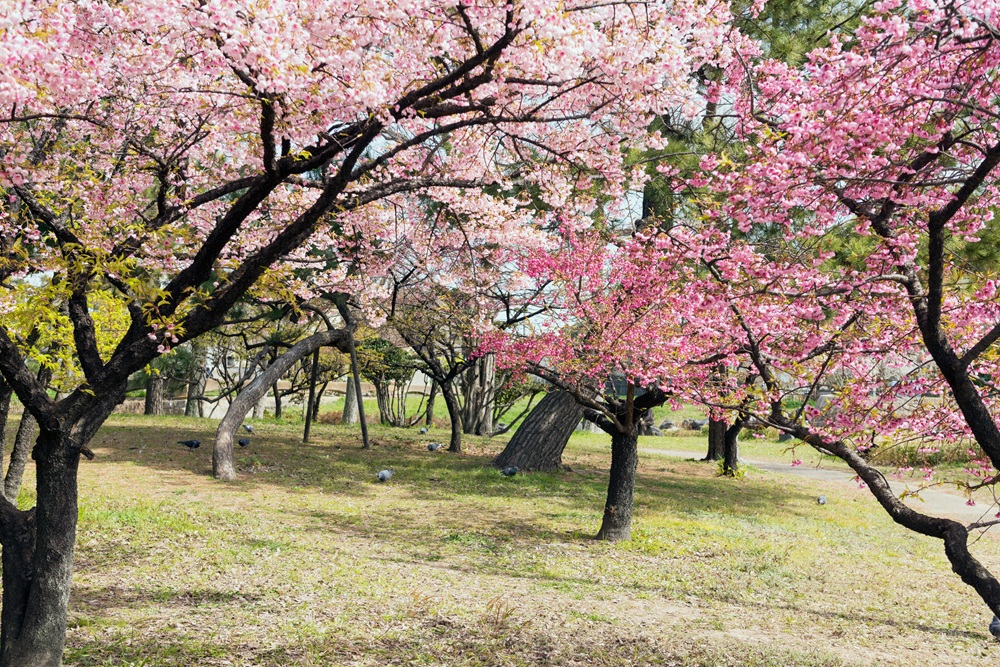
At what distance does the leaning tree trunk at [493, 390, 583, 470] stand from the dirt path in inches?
181

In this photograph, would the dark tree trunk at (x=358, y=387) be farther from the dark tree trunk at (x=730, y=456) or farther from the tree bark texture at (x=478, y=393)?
the dark tree trunk at (x=730, y=456)

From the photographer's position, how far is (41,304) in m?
4.31

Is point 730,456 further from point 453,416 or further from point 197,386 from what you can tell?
point 197,386

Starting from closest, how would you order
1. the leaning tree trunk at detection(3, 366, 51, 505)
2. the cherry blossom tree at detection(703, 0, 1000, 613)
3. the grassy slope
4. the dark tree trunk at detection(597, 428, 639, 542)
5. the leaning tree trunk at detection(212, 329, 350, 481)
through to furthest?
1. the cherry blossom tree at detection(703, 0, 1000, 613)
2. the grassy slope
3. the leaning tree trunk at detection(3, 366, 51, 505)
4. the dark tree trunk at detection(597, 428, 639, 542)
5. the leaning tree trunk at detection(212, 329, 350, 481)

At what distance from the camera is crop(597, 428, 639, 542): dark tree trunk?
28.4 feet

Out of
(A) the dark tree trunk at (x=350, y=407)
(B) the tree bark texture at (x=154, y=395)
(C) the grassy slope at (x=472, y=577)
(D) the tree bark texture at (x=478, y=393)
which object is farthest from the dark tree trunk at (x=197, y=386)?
(C) the grassy slope at (x=472, y=577)

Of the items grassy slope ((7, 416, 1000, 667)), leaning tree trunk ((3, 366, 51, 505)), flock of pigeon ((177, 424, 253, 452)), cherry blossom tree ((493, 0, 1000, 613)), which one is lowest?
grassy slope ((7, 416, 1000, 667))

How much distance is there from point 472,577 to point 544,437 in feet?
22.2

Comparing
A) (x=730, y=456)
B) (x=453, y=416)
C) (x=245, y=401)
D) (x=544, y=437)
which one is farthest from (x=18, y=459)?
(x=730, y=456)

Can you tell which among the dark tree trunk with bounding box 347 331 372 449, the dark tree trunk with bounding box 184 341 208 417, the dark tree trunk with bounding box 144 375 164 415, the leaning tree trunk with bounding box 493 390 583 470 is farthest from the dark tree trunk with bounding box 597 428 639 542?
the dark tree trunk with bounding box 144 375 164 415

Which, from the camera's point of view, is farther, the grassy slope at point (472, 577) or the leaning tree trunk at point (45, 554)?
the grassy slope at point (472, 577)

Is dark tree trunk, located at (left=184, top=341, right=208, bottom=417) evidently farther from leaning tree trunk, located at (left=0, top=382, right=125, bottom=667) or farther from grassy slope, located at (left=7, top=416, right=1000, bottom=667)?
leaning tree trunk, located at (left=0, top=382, right=125, bottom=667)

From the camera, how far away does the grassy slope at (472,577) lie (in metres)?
5.20

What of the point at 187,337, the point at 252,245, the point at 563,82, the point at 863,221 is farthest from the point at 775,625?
the point at 252,245
